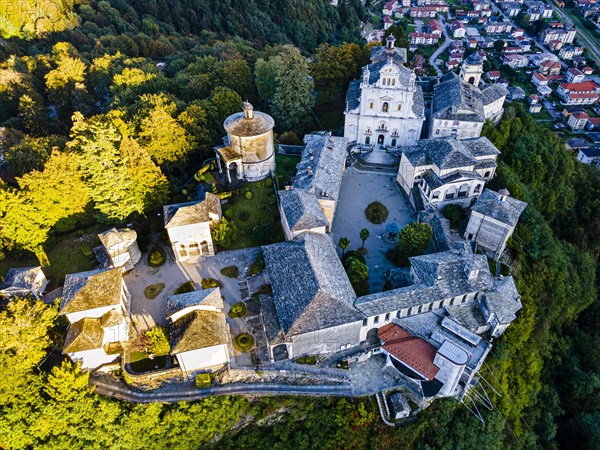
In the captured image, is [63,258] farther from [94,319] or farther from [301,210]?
[301,210]

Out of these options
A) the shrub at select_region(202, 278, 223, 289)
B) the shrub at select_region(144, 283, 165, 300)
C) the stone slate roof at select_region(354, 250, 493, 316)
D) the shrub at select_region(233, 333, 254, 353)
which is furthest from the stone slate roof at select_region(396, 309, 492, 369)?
the shrub at select_region(144, 283, 165, 300)

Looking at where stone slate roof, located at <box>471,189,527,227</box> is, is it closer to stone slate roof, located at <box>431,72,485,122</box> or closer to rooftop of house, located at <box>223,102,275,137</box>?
stone slate roof, located at <box>431,72,485,122</box>

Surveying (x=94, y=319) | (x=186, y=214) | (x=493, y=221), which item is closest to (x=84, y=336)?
(x=94, y=319)

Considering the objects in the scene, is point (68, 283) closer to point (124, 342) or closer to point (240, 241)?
point (124, 342)

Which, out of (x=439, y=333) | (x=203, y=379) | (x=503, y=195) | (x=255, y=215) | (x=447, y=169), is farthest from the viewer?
(x=255, y=215)

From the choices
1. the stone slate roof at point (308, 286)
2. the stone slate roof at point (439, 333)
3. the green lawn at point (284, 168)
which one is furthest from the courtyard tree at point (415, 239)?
the green lawn at point (284, 168)

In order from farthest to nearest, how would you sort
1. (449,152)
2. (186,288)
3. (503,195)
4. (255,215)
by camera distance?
1. (255,215)
2. (449,152)
3. (503,195)
4. (186,288)

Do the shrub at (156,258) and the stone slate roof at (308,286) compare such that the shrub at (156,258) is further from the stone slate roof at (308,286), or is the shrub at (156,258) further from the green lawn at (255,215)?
the stone slate roof at (308,286)
